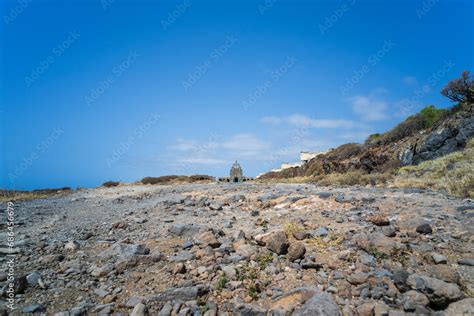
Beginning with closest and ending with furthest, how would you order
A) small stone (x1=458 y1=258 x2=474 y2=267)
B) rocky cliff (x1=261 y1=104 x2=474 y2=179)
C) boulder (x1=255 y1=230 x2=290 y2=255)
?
small stone (x1=458 y1=258 x2=474 y2=267)
boulder (x1=255 y1=230 x2=290 y2=255)
rocky cliff (x1=261 y1=104 x2=474 y2=179)

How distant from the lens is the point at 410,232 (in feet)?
16.3

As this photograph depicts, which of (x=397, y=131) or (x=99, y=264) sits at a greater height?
(x=397, y=131)

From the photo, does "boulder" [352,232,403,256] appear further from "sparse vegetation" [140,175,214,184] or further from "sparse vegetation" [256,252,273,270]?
"sparse vegetation" [140,175,214,184]

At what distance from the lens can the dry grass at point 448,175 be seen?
8.62 m

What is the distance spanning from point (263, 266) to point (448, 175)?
34.1 feet

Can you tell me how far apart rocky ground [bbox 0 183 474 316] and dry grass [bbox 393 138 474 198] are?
96.8 inches

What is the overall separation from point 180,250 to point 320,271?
246cm

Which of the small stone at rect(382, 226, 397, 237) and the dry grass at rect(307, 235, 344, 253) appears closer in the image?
the dry grass at rect(307, 235, 344, 253)

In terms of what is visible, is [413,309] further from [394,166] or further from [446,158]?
[394,166]

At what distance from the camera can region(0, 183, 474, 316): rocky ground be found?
3.39m

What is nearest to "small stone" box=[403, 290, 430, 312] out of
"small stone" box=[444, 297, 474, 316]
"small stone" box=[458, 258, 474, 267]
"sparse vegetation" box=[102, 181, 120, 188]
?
"small stone" box=[444, 297, 474, 316]

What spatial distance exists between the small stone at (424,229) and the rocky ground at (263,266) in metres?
0.02

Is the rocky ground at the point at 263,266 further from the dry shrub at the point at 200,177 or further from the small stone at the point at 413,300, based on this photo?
the dry shrub at the point at 200,177

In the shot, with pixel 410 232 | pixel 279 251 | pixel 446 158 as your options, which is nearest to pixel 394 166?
pixel 446 158
